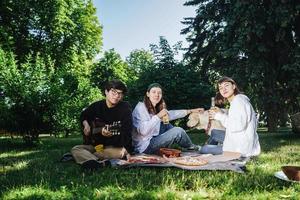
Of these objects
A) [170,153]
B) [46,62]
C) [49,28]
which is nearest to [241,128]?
[170,153]

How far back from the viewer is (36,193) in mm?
4691

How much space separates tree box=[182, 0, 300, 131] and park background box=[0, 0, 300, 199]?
0.04 meters

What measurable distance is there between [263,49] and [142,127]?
9797 millimetres

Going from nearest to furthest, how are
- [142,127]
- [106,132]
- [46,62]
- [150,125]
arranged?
[106,132]
[150,125]
[142,127]
[46,62]

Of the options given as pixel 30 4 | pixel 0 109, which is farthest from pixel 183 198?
pixel 30 4

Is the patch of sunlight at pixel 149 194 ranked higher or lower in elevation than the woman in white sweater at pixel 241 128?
lower

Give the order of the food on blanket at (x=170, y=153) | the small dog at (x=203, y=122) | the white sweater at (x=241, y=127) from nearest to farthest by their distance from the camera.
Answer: the white sweater at (x=241, y=127) < the food on blanket at (x=170, y=153) < the small dog at (x=203, y=122)

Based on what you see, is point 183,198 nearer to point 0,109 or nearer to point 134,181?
point 134,181

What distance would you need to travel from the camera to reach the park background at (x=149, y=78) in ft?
17.8

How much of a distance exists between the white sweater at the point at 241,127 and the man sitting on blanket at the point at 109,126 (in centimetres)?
200

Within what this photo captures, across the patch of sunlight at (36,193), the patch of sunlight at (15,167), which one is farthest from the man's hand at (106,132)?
the patch of sunlight at (36,193)

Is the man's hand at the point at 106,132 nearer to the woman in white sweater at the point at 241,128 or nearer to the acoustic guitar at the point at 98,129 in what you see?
the acoustic guitar at the point at 98,129

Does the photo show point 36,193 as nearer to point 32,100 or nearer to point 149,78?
point 32,100


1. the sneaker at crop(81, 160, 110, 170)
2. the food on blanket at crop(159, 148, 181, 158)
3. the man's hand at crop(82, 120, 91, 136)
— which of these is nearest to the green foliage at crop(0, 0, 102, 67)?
the man's hand at crop(82, 120, 91, 136)
